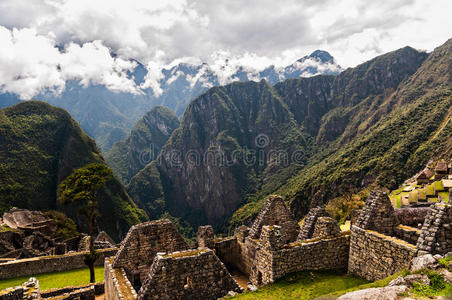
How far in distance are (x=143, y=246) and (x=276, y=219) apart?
5812 millimetres

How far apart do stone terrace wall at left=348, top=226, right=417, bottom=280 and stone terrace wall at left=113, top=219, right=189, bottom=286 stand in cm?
683

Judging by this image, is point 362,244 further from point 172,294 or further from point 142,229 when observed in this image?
point 142,229

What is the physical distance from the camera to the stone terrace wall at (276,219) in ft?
36.5

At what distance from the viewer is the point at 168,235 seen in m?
10.8

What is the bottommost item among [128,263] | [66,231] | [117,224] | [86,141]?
[117,224]

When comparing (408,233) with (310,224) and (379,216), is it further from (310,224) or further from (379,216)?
(310,224)

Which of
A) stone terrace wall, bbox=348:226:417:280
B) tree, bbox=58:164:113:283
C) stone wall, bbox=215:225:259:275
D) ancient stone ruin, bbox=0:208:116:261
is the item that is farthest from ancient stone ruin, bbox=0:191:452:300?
ancient stone ruin, bbox=0:208:116:261

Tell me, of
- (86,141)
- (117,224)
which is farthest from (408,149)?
(86,141)

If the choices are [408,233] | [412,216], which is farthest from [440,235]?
[412,216]

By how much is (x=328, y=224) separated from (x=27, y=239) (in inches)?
1381

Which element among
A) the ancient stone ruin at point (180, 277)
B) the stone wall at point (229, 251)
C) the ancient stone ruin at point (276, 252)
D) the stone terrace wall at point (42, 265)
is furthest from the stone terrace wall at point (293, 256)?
the stone terrace wall at point (42, 265)

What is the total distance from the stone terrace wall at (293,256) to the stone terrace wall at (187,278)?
3.54ft

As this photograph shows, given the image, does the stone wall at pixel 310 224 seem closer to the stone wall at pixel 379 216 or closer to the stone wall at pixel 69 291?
the stone wall at pixel 379 216

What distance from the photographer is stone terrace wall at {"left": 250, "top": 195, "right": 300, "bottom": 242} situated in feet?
36.5
